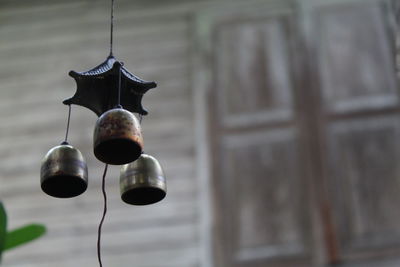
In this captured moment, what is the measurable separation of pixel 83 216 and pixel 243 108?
1.20 meters

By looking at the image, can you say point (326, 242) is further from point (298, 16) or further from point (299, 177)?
point (298, 16)

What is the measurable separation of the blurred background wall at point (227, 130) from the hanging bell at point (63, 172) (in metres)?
2.08

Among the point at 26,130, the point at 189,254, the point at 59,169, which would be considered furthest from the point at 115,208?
the point at 59,169

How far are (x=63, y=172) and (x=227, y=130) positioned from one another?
8.42ft

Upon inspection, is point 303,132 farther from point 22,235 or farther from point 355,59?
point 22,235

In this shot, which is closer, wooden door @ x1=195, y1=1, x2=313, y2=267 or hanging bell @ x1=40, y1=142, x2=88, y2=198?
hanging bell @ x1=40, y1=142, x2=88, y2=198

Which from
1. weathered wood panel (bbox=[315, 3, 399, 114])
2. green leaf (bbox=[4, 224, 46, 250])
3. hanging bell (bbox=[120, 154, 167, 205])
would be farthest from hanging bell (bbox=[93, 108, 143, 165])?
weathered wood panel (bbox=[315, 3, 399, 114])

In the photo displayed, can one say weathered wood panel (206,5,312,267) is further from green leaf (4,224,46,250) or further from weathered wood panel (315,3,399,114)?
green leaf (4,224,46,250)

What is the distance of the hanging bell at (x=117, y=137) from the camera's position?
100 inches

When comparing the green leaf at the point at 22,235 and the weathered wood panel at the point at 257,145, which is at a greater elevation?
the weathered wood panel at the point at 257,145

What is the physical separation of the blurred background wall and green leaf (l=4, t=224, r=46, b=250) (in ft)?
6.17

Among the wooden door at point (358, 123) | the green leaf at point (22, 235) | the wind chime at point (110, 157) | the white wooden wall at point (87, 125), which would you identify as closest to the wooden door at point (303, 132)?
the wooden door at point (358, 123)

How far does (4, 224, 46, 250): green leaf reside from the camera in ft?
9.75

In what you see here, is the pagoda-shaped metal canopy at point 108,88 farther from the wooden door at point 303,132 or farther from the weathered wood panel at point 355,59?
the weathered wood panel at point 355,59
